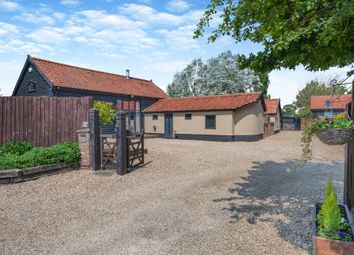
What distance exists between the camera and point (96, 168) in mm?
9047

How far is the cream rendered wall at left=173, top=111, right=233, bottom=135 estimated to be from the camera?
2028cm

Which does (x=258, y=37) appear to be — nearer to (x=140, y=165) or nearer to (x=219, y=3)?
(x=219, y=3)

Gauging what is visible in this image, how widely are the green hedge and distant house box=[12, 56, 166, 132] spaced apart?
1105 centimetres

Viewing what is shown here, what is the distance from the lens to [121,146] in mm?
8703

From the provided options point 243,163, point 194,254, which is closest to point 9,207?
point 194,254

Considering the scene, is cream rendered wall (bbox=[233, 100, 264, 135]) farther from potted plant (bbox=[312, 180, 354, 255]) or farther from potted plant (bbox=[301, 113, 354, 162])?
potted plant (bbox=[301, 113, 354, 162])

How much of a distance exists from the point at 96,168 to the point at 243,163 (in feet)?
20.1

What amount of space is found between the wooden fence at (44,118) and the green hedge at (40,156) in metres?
0.81

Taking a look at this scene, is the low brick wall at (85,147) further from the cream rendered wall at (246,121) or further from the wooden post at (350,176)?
the cream rendered wall at (246,121)

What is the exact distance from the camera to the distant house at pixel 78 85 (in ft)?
63.9

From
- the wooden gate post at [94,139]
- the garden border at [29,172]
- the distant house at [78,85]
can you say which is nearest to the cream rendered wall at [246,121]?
the distant house at [78,85]

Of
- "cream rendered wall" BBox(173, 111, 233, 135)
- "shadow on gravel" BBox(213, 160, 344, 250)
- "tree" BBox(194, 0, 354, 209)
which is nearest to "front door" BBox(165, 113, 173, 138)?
"cream rendered wall" BBox(173, 111, 233, 135)

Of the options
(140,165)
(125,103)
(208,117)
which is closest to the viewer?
(140,165)

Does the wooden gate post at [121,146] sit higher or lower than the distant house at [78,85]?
lower
